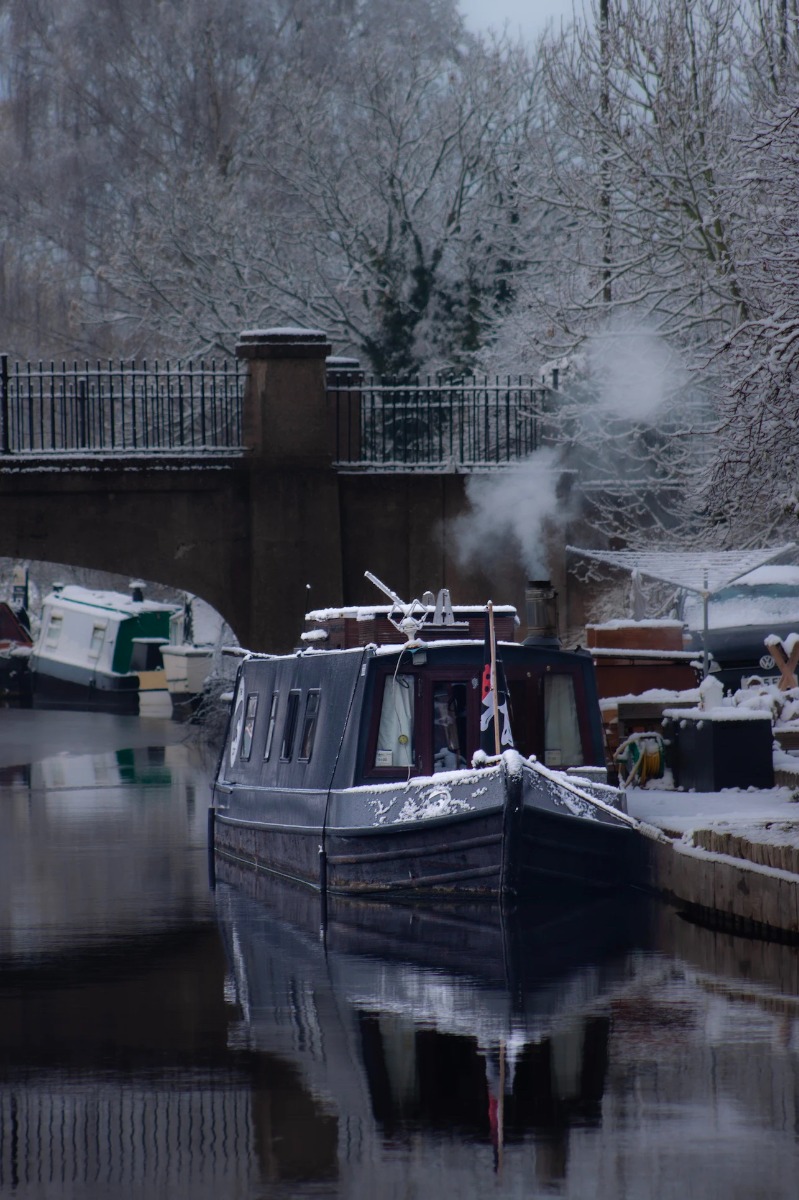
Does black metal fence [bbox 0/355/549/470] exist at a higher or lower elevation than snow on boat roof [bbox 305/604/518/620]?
higher

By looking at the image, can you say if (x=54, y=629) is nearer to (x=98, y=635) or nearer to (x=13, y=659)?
(x=13, y=659)

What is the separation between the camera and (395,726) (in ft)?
58.2

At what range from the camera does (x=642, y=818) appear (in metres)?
17.3

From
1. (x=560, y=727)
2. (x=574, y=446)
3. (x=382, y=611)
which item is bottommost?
(x=560, y=727)

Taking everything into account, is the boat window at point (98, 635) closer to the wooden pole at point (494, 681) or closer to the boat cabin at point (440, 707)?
the boat cabin at point (440, 707)

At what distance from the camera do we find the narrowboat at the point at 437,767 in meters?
16.3

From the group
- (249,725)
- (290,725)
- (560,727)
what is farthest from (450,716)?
(249,725)

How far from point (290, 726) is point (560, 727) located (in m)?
3.14

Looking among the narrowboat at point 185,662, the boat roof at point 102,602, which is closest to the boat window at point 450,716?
the narrowboat at point 185,662

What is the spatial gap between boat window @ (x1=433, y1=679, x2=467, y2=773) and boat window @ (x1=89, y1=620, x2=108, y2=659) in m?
30.7

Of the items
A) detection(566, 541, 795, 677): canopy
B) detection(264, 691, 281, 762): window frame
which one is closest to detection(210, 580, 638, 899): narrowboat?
detection(264, 691, 281, 762): window frame

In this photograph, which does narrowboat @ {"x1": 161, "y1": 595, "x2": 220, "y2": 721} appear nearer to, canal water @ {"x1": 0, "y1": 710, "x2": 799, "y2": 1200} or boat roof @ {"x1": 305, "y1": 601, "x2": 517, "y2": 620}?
boat roof @ {"x1": 305, "y1": 601, "x2": 517, "y2": 620}

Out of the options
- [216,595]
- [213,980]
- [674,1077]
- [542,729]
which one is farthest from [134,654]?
[674,1077]

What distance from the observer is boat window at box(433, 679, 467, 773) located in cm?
1767
